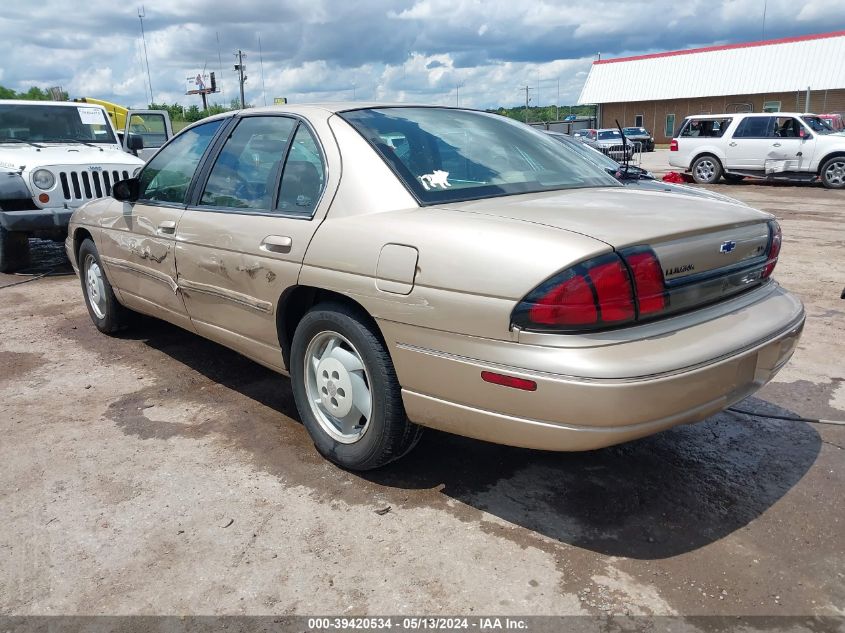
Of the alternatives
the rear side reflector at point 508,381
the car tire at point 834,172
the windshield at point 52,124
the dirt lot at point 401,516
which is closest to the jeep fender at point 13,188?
the windshield at point 52,124

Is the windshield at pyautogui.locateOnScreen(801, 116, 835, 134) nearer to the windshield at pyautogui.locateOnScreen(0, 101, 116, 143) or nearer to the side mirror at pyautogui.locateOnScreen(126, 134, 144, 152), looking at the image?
the side mirror at pyautogui.locateOnScreen(126, 134, 144, 152)

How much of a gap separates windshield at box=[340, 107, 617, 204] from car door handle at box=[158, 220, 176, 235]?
1.33 metres

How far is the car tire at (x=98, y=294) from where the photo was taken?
5.26 metres

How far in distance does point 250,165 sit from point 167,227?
2.48 ft

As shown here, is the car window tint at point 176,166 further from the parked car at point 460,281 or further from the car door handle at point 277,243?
the car door handle at point 277,243

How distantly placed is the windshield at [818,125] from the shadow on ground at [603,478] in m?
15.6

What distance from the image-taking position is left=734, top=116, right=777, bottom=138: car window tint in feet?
56.0

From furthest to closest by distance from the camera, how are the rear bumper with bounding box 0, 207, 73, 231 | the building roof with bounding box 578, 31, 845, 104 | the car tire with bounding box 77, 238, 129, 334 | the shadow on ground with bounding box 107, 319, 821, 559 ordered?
the building roof with bounding box 578, 31, 845, 104 < the rear bumper with bounding box 0, 207, 73, 231 < the car tire with bounding box 77, 238, 129, 334 < the shadow on ground with bounding box 107, 319, 821, 559

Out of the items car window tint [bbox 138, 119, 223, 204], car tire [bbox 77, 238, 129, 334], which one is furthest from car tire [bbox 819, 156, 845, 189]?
car tire [bbox 77, 238, 129, 334]

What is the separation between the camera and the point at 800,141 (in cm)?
1670

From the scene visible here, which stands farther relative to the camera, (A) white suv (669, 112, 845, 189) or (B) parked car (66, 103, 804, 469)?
(A) white suv (669, 112, 845, 189)

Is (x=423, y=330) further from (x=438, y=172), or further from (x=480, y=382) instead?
(x=438, y=172)

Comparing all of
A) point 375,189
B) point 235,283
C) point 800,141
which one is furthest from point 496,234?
point 800,141

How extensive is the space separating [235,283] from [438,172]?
3.93ft
